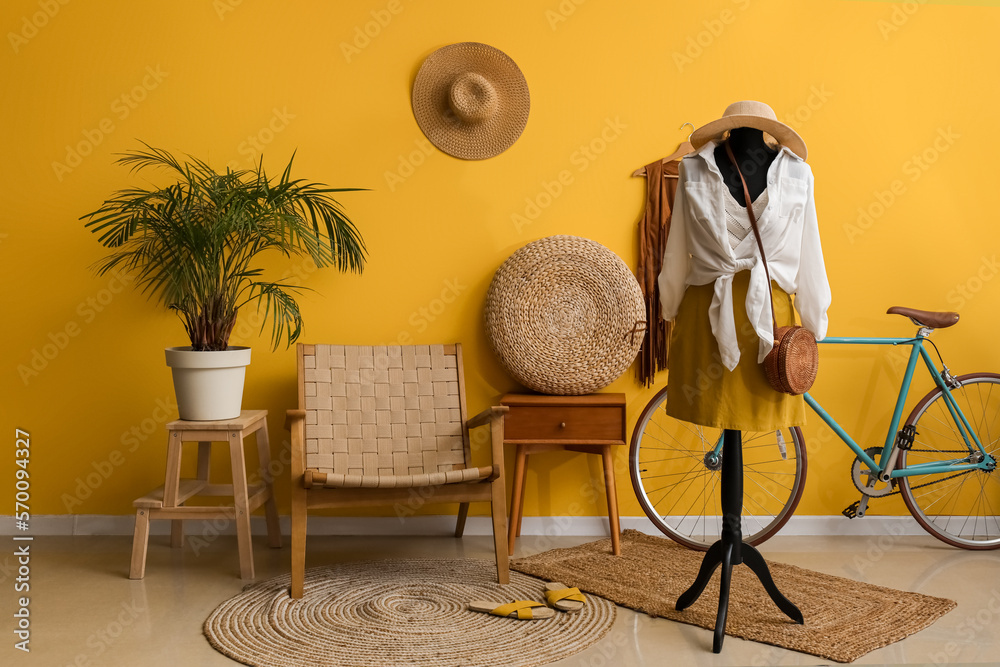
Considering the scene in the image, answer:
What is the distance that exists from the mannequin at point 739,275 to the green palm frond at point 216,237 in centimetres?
140

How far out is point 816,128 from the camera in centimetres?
339

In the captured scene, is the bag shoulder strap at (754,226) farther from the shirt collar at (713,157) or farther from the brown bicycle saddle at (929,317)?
the brown bicycle saddle at (929,317)

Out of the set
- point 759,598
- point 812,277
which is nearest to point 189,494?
point 759,598

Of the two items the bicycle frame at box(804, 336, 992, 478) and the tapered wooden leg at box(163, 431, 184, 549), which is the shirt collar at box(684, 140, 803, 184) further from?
the tapered wooden leg at box(163, 431, 184, 549)

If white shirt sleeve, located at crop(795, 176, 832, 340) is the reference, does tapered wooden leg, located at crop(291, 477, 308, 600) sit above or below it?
below

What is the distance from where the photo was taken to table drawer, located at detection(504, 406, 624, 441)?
302 centimetres

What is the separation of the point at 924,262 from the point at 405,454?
2.42 metres

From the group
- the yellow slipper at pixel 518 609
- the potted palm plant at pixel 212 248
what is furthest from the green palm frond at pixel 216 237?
the yellow slipper at pixel 518 609

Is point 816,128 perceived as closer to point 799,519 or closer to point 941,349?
point 941,349

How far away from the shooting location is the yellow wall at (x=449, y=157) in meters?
3.26

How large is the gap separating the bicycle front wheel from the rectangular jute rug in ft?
3.14

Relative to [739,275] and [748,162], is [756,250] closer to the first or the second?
[739,275]

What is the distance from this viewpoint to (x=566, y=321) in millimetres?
3182

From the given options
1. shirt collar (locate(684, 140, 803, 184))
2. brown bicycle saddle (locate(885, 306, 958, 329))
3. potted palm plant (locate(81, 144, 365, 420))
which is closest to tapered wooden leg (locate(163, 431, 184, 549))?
potted palm plant (locate(81, 144, 365, 420))
